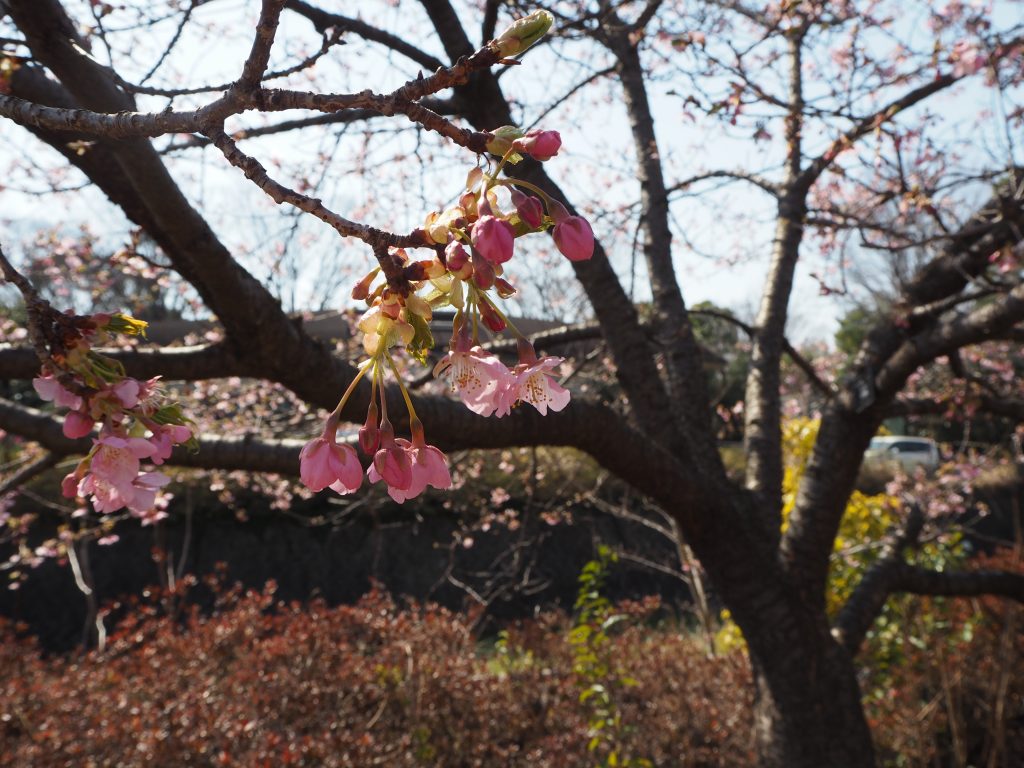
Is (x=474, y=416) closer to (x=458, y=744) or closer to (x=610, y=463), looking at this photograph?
(x=610, y=463)

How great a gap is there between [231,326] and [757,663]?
243 cm

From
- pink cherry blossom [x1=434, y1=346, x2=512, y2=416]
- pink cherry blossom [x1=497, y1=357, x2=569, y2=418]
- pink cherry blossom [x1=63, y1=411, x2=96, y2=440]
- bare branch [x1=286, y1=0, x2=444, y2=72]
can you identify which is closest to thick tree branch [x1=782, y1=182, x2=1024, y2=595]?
bare branch [x1=286, y1=0, x2=444, y2=72]

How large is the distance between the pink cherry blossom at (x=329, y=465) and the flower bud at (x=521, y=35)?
36cm

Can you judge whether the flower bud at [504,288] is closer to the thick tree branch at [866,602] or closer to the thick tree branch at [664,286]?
the thick tree branch at [664,286]

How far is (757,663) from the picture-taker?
2.99 meters

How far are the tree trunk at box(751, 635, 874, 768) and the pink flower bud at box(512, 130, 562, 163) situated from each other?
2.82 metres

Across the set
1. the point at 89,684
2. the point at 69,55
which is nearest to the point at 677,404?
the point at 69,55

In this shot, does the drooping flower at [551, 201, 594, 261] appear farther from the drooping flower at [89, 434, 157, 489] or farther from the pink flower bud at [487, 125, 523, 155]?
the drooping flower at [89, 434, 157, 489]

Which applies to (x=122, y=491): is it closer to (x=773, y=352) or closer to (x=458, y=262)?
(x=458, y=262)

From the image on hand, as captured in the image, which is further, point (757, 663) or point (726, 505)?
point (757, 663)

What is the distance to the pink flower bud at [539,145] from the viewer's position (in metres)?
0.57

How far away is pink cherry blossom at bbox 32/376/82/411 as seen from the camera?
712mm

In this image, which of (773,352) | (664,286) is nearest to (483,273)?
(664,286)

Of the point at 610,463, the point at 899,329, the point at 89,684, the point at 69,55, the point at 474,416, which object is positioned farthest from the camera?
the point at 89,684
